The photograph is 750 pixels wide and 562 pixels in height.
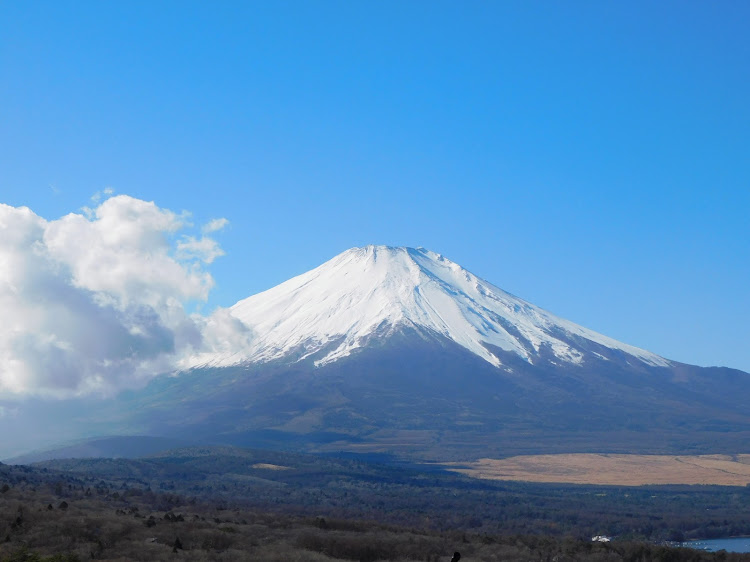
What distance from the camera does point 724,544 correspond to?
86.9 metres

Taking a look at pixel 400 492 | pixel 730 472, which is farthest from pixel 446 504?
pixel 730 472

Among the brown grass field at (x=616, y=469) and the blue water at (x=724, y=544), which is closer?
the blue water at (x=724, y=544)

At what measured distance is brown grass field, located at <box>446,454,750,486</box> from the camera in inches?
5787

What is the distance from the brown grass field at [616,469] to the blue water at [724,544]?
50.7m

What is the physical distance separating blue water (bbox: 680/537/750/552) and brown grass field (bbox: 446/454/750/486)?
50.7m

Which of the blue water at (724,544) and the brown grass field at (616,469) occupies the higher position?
the brown grass field at (616,469)

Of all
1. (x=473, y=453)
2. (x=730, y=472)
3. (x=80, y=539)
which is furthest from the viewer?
(x=473, y=453)

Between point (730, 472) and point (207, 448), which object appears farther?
point (730, 472)

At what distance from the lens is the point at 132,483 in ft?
320

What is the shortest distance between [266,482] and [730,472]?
3231 inches

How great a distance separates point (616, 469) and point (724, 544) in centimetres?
7556

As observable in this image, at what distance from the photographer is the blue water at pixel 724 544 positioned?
266ft

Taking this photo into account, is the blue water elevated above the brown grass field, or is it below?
below

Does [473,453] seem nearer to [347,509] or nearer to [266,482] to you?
[266,482]
